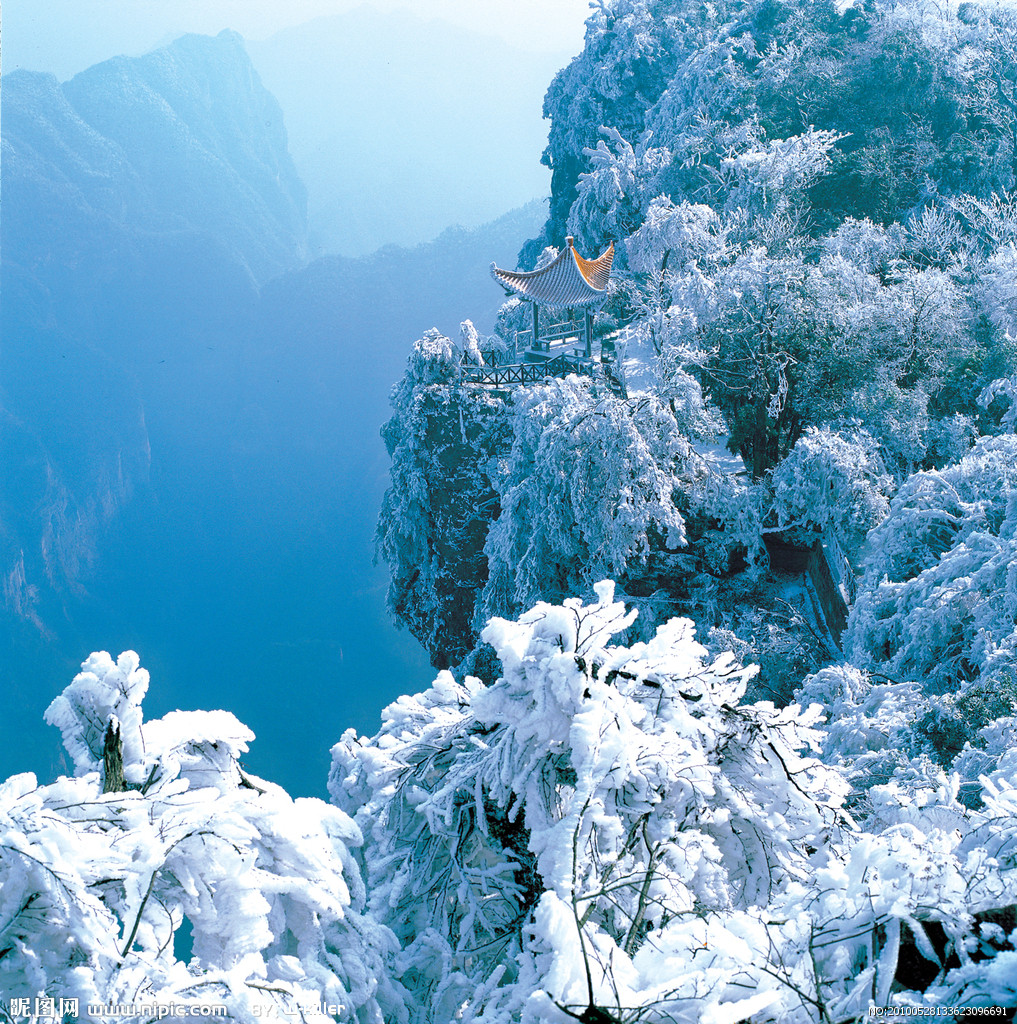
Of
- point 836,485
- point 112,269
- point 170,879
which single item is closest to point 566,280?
point 836,485

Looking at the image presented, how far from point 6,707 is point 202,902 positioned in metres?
58.8

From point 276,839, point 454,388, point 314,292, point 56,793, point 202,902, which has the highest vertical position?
point 314,292

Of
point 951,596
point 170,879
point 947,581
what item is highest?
point 947,581

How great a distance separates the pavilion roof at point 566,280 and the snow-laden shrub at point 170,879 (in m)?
16.9

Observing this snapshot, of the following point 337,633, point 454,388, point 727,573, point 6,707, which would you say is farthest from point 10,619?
point 727,573

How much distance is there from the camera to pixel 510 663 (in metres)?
2.57

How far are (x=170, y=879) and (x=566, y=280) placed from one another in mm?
17854

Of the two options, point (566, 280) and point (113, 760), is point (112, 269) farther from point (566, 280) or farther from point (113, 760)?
point (113, 760)

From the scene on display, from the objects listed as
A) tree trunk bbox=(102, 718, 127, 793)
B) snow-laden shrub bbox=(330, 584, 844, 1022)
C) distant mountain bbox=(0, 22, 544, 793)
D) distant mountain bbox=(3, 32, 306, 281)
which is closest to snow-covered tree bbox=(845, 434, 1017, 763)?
snow-laden shrub bbox=(330, 584, 844, 1022)

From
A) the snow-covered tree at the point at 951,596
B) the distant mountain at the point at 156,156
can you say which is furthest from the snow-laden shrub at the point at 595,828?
the distant mountain at the point at 156,156

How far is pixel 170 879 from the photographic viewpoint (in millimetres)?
1846

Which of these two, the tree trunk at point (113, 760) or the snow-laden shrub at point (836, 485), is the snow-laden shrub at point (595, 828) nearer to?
the tree trunk at point (113, 760)

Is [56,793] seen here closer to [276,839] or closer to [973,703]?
[276,839]

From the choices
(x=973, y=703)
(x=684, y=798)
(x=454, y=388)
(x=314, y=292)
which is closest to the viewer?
(x=684, y=798)
